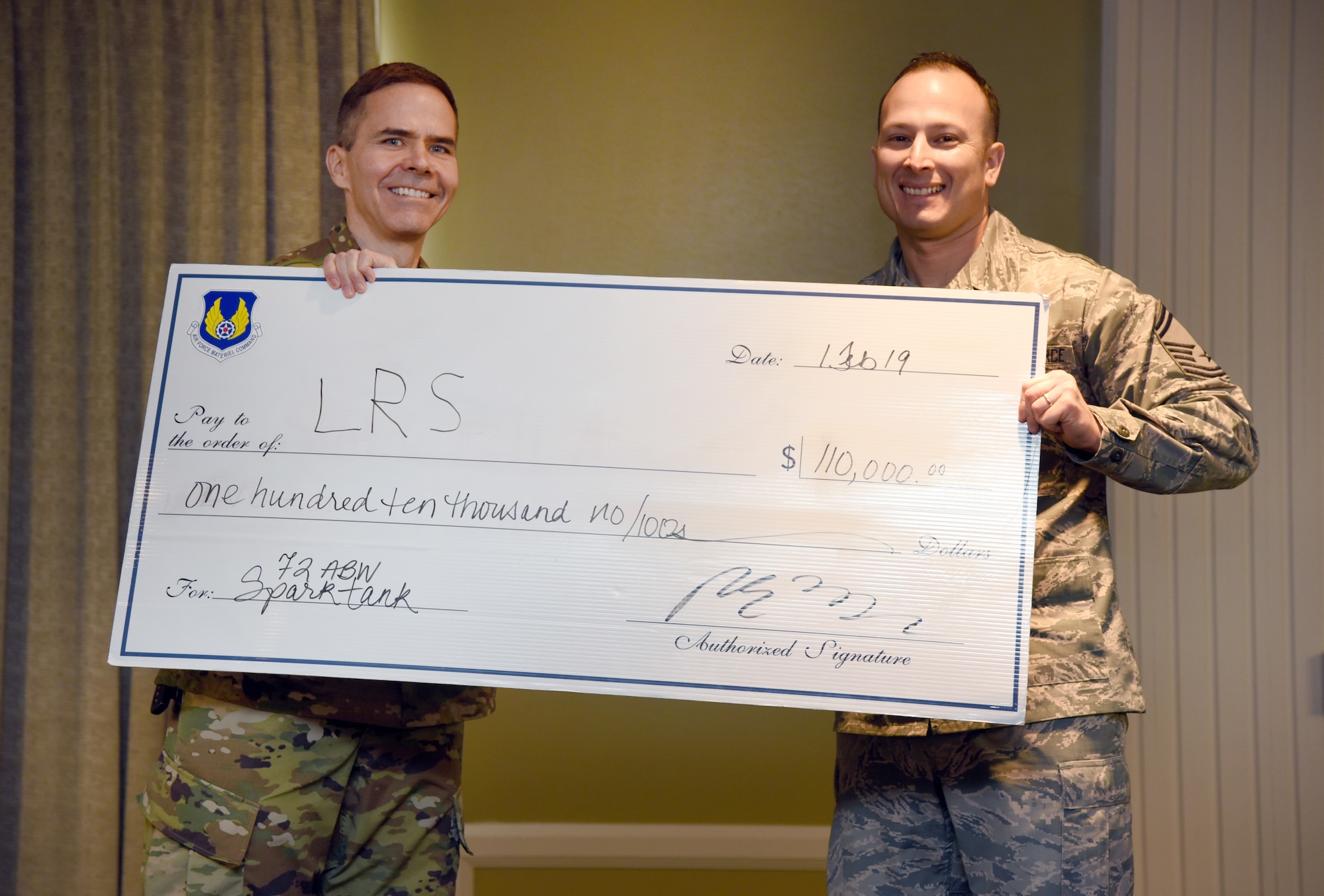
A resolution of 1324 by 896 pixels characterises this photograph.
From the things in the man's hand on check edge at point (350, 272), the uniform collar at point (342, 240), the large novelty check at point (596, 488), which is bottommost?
the large novelty check at point (596, 488)

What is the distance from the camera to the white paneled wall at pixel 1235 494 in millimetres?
1943

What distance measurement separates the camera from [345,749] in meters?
1.32

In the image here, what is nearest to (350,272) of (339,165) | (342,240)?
(342,240)

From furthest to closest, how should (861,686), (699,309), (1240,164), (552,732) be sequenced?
(552,732) < (1240,164) < (699,309) < (861,686)

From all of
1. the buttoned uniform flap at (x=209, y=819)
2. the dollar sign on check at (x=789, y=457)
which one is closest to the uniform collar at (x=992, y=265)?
the dollar sign on check at (x=789, y=457)

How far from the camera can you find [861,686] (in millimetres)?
1176

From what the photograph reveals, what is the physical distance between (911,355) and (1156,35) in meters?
1.34

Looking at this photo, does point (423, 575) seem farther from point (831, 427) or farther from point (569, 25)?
point (569, 25)

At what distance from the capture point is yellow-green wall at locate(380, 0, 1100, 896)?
2.29 m

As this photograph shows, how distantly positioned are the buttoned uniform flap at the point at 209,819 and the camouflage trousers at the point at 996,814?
2.68 feet

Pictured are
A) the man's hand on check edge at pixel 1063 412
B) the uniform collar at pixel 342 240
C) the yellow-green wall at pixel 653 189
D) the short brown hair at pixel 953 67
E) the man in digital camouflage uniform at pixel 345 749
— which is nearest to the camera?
the man's hand on check edge at pixel 1063 412

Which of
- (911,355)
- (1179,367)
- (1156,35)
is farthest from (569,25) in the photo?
(1179,367)
